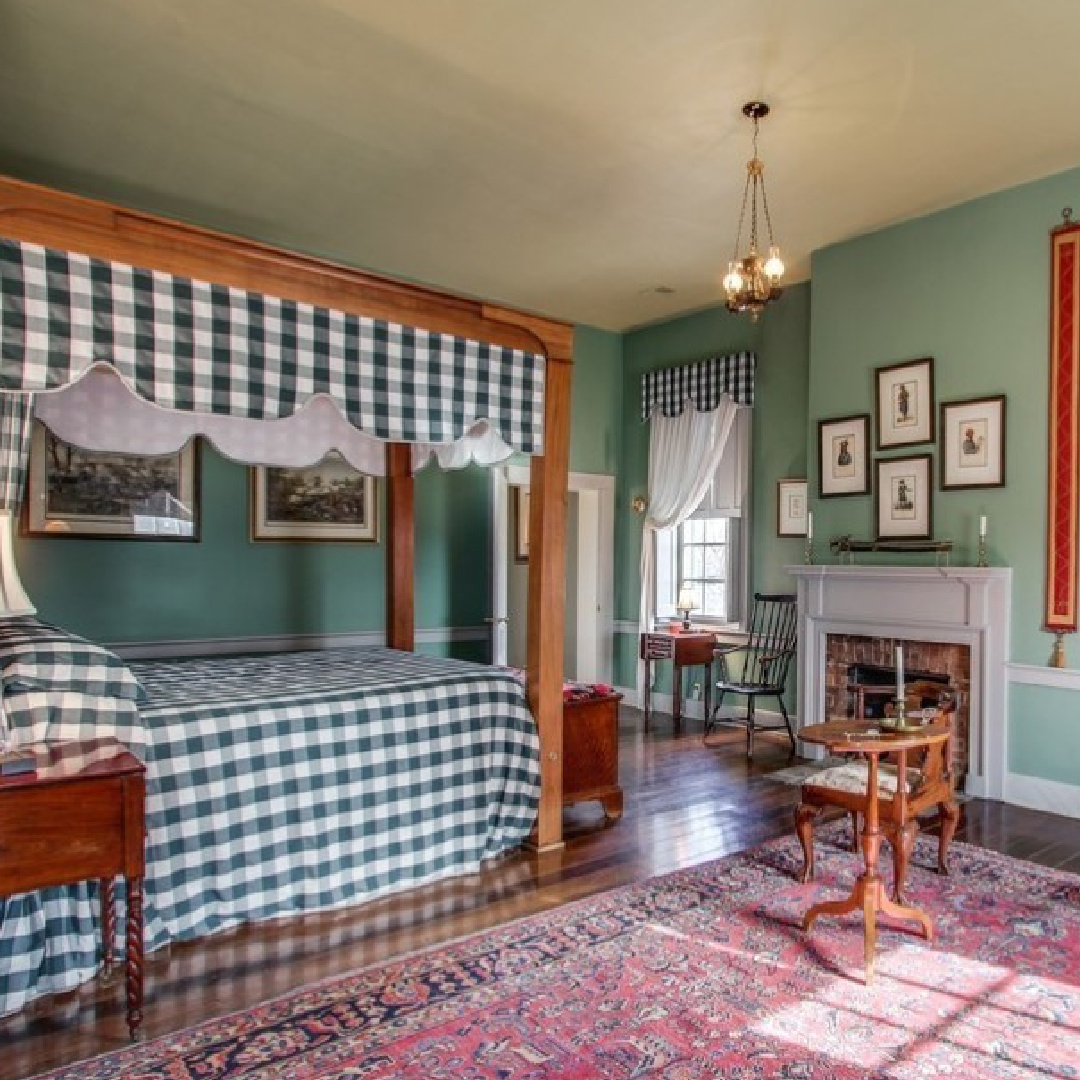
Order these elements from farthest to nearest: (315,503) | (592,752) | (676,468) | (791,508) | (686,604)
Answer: (676,468) → (686,604) → (791,508) → (315,503) → (592,752)

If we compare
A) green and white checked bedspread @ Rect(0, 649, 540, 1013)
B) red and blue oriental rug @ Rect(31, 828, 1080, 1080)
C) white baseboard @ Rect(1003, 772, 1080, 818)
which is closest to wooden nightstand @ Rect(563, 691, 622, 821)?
green and white checked bedspread @ Rect(0, 649, 540, 1013)

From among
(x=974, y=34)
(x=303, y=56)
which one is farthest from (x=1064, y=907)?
(x=303, y=56)

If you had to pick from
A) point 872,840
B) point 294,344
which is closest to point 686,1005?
point 872,840

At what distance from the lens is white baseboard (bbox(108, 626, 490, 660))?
491 centimetres

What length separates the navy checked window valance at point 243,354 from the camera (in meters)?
2.38

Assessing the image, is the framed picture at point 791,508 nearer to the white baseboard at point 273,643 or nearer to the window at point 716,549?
the window at point 716,549

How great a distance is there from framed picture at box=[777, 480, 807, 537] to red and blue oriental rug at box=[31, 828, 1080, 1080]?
10.0 feet

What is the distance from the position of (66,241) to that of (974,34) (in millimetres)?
3206

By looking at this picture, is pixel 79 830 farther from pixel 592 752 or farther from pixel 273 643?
pixel 273 643

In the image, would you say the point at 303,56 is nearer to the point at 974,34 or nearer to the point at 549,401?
the point at 549,401

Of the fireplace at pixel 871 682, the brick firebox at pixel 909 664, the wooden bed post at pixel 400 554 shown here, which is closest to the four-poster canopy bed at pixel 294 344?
the wooden bed post at pixel 400 554

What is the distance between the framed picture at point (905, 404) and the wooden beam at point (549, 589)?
2371mm

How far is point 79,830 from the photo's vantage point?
212cm

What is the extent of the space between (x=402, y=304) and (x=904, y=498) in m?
3.27
